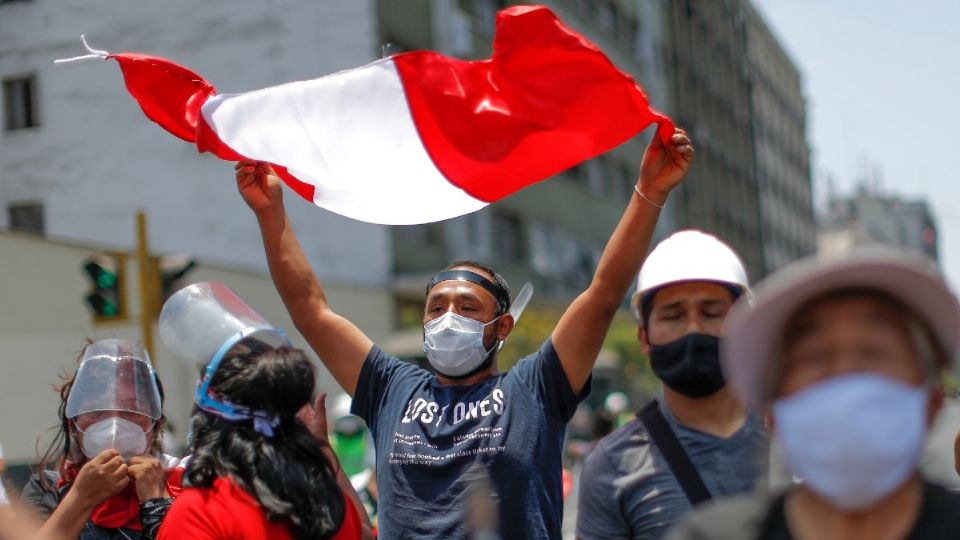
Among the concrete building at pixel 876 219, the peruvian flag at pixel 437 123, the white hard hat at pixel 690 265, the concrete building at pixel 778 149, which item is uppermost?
the peruvian flag at pixel 437 123

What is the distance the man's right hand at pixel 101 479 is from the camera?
379cm

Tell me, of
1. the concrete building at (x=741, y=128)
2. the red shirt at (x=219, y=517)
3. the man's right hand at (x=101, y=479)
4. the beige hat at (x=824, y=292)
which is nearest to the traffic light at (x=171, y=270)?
the man's right hand at (x=101, y=479)

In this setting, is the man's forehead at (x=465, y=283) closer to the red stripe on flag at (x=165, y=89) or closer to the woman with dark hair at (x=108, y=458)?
the woman with dark hair at (x=108, y=458)

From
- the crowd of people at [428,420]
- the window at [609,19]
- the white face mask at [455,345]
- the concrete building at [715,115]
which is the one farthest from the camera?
the concrete building at [715,115]

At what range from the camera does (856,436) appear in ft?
6.46

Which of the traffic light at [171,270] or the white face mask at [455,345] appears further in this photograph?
the traffic light at [171,270]

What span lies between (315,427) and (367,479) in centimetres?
319

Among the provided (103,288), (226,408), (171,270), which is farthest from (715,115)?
(226,408)

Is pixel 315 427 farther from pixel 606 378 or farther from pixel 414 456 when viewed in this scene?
pixel 606 378

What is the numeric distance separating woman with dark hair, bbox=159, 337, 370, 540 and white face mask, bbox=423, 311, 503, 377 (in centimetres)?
86

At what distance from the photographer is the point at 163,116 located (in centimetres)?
499

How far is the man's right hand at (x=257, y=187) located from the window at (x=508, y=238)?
2919cm

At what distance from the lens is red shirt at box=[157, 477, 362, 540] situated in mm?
3189

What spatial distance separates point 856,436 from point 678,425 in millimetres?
1904
